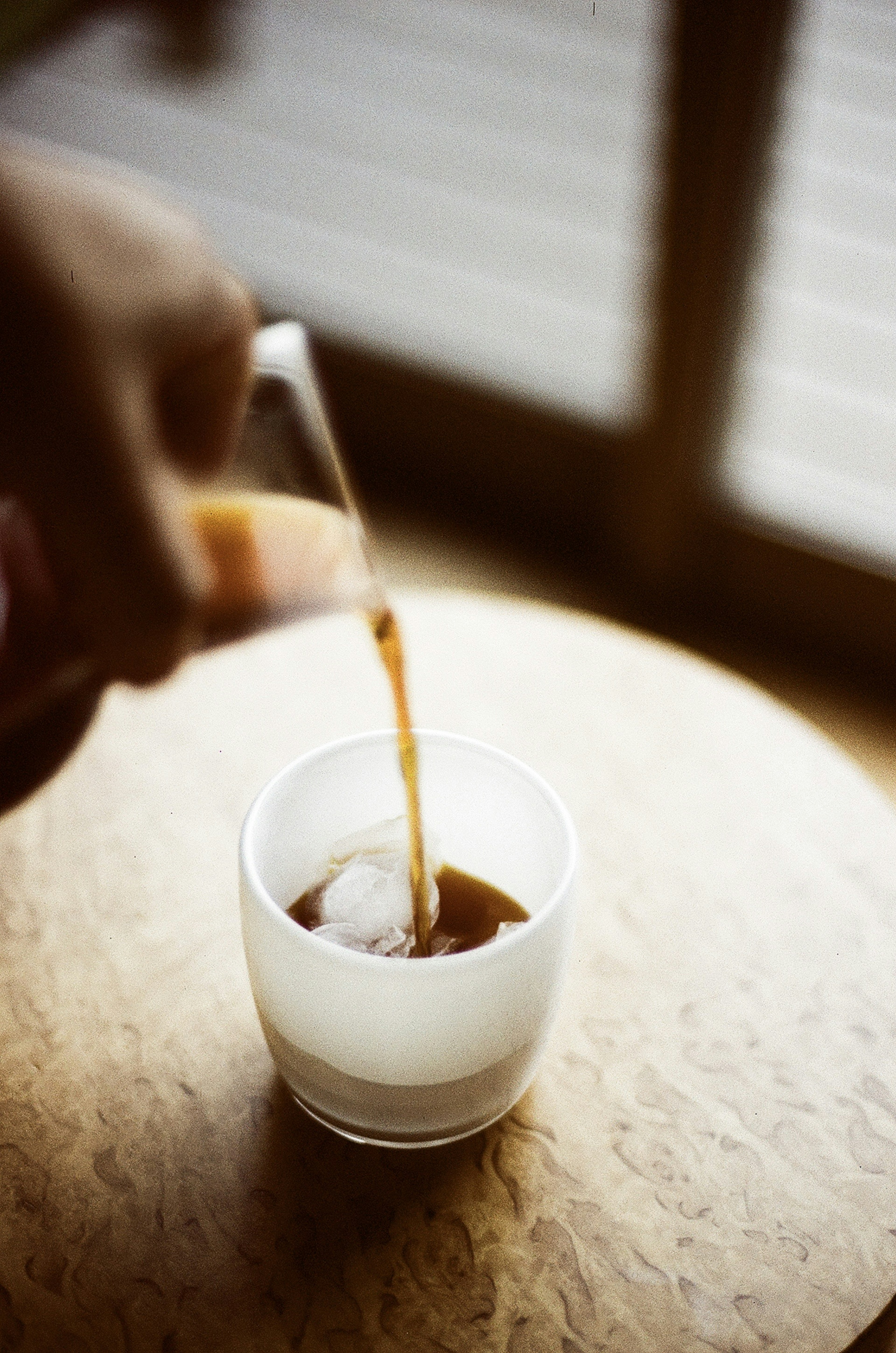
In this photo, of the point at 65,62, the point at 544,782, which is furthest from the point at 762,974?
the point at 65,62

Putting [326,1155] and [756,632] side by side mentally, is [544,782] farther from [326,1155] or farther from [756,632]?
[756,632]

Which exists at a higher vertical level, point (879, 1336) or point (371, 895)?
point (371, 895)

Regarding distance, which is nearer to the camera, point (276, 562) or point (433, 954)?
point (433, 954)

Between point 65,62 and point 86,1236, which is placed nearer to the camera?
point 86,1236

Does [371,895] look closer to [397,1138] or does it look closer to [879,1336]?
[397,1138]

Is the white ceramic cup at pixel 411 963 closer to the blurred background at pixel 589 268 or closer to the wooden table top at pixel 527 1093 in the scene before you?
the wooden table top at pixel 527 1093

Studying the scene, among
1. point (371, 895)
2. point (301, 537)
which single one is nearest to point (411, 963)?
point (371, 895)
